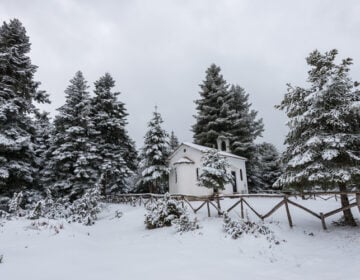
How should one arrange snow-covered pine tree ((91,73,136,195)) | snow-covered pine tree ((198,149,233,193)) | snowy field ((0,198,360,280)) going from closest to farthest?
snowy field ((0,198,360,280))
snow-covered pine tree ((198,149,233,193))
snow-covered pine tree ((91,73,136,195))

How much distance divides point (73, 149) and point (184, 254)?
16.1m

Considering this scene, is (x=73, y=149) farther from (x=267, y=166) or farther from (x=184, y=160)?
(x=267, y=166)

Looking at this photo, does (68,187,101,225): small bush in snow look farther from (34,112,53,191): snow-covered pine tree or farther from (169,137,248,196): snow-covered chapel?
(169,137,248,196): snow-covered chapel

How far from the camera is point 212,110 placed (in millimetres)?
33875

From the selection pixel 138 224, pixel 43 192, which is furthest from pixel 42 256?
pixel 43 192

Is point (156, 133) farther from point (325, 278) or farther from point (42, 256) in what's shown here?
point (325, 278)

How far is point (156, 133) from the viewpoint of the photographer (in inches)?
973

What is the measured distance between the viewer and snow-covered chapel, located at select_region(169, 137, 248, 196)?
2278cm

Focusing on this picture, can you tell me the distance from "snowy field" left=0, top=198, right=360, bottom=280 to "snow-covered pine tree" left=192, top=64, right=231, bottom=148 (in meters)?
23.1

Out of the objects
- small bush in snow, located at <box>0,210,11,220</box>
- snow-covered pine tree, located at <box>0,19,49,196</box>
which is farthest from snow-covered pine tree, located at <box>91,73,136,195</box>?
small bush in snow, located at <box>0,210,11,220</box>

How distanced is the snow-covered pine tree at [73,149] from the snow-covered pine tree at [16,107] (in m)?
2.42

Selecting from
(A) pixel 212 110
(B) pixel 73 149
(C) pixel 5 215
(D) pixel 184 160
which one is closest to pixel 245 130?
(A) pixel 212 110

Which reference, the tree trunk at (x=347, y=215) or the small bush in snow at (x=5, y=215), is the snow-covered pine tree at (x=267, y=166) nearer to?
the tree trunk at (x=347, y=215)

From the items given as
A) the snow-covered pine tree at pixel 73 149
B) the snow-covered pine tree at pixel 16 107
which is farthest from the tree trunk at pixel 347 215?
the snow-covered pine tree at pixel 16 107
